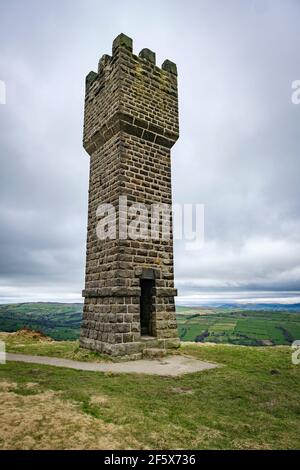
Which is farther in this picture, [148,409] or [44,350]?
[44,350]

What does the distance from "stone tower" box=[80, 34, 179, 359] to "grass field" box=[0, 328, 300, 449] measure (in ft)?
7.88

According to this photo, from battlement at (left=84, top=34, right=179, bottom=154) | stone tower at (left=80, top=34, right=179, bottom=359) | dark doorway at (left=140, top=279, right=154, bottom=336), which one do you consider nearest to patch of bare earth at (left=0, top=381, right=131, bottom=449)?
stone tower at (left=80, top=34, right=179, bottom=359)

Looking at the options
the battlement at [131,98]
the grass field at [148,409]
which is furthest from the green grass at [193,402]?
the battlement at [131,98]

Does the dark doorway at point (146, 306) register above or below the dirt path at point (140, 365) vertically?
above

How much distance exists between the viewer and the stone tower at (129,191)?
8.52 m

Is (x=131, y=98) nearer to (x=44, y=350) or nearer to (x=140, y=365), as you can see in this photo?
(x=140, y=365)

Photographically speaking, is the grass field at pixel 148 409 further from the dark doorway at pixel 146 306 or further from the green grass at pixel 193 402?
the dark doorway at pixel 146 306

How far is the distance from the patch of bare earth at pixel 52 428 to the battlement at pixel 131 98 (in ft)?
26.3

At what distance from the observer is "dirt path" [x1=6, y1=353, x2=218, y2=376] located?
22.0 feet

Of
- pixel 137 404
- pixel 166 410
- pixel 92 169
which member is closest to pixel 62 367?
pixel 137 404

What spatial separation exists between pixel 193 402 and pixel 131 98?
29.3 ft

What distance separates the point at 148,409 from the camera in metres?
4.19

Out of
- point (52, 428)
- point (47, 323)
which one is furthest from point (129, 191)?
point (47, 323)

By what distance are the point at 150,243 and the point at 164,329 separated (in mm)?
→ 2694
